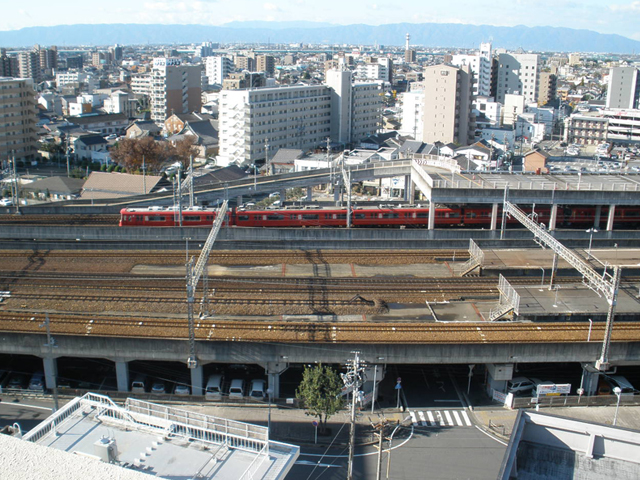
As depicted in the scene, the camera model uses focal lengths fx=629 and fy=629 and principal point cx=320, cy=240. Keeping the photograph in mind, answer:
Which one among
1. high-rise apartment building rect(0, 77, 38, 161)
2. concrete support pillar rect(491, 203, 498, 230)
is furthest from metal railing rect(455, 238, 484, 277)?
high-rise apartment building rect(0, 77, 38, 161)

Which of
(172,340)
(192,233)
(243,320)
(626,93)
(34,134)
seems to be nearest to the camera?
(172,340)

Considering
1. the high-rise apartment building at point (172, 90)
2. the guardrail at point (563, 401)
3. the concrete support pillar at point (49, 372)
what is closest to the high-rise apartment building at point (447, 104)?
the high-rise apartment building at point (172, 90)

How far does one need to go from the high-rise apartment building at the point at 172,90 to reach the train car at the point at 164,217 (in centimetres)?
5638

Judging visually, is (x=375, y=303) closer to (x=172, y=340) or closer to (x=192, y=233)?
(x=172, y=340)

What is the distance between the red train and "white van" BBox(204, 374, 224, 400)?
12503 mm

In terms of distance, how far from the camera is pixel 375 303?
21031 millimetres

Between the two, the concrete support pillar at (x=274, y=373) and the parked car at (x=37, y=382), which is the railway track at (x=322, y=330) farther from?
the parked car at (x=37, y=382)

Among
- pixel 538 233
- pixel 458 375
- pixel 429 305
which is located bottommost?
pixel 458 375

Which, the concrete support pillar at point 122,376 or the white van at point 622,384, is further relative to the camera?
the white van at point 622,384

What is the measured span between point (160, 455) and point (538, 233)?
15.8 meters

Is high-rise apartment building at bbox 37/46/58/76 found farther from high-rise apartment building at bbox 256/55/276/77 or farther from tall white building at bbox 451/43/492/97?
tall white building at bbox 451/43/492/97

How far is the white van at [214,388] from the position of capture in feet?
58.5

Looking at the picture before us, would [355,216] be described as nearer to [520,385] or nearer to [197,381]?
[520,385]

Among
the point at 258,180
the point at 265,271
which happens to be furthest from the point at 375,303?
the point at 258,180
